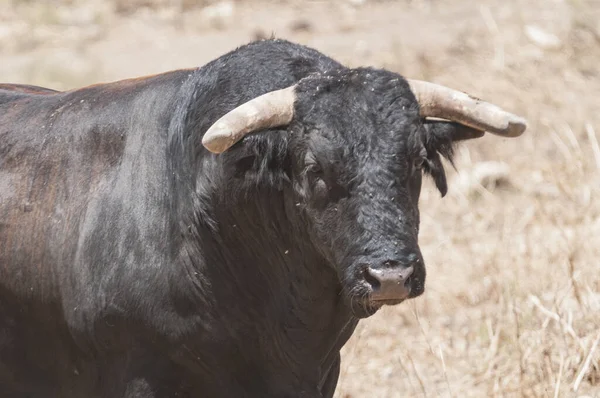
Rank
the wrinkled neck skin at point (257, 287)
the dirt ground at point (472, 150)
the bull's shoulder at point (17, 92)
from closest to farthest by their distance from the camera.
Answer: the wrinkled neck skin at point (257, 287) → the bull's shoulder at point (17, 92) → the dirt ground at point (472, 150)

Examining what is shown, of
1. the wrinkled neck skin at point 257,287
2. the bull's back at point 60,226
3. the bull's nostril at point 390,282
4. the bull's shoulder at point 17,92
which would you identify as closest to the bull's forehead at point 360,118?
the wrinkled neck skin at point 257,287

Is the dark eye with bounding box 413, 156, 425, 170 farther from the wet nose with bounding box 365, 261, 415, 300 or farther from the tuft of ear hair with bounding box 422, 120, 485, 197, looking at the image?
the wet nose with bounding box 365, 261, 415, 300

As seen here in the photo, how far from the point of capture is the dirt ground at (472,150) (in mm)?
6836

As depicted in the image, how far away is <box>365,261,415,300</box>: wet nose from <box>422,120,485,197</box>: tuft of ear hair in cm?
70

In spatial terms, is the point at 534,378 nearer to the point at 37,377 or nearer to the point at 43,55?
the point at 37,377

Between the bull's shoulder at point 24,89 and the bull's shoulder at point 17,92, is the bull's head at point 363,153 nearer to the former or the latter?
the bull's shoulder at point 17,92

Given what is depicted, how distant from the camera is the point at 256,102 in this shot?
4.68 metres

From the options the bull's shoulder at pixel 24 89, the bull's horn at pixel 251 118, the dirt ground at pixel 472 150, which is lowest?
the dirt ground at pixel 472 150

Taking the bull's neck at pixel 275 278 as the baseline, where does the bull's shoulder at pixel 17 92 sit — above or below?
above

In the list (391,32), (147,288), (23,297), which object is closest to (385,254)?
(147,288)

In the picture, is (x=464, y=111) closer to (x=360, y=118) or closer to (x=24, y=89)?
(x=360, y=118)

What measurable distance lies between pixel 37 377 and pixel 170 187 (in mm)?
1129

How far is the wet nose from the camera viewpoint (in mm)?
4367

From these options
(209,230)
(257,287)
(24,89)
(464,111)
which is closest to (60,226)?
(209,230)
